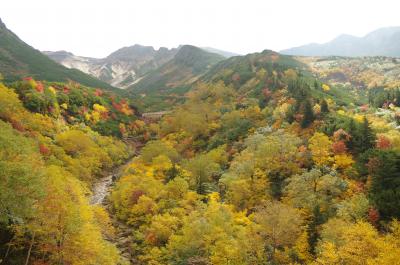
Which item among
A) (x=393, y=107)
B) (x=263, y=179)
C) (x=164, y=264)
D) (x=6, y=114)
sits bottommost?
(x=164, y=264)

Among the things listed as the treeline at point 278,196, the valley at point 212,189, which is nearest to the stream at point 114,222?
the valley at point 212,189

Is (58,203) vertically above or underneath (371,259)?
above

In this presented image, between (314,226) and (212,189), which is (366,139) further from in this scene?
(212,189)

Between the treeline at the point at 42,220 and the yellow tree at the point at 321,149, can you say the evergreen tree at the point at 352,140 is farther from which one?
the treeline at the point at 42,220

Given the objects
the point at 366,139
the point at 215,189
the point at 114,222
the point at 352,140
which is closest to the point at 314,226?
the point at 366,139

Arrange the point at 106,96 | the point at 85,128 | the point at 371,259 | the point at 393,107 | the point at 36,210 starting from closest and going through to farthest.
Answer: the point at 371,259
the point at 36,210
the point at 393,107
the point at 85,128
the point at 106,96

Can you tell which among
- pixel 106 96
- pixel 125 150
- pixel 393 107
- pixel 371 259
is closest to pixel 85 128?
pixel 125 150

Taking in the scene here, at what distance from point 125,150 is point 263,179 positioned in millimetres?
64473

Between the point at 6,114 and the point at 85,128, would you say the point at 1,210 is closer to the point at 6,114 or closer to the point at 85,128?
the point at 6,114

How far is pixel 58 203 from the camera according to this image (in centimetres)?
4197

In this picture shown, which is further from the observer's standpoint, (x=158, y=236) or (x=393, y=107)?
(x=393, y=107)

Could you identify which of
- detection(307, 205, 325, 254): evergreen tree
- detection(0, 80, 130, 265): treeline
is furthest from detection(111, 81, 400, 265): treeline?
detection(0, 80, 130, 265): treeline

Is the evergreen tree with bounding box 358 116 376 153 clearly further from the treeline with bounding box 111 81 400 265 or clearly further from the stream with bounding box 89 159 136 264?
the stream with bounding box 89 159 136 264

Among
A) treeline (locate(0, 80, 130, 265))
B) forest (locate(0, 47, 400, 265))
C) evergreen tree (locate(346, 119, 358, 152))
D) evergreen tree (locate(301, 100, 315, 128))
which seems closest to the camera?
treeline (locate(0, 80, 130, 265))
